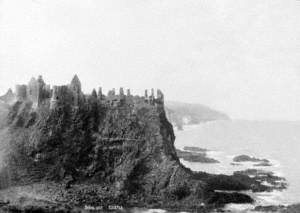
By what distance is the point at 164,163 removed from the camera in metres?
80.2

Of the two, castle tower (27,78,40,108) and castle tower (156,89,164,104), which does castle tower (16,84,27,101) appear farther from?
castle tower (156,89,164,104)

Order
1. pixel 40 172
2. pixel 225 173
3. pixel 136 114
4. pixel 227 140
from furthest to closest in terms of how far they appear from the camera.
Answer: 1. pixel 227 140
2. pixel 225 173
3. pixel 136 114
4. pixel 40 172

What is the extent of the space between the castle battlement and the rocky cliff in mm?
171

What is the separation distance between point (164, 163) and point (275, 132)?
Answer: 8889 centimetres

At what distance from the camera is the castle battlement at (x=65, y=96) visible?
83312 millimetres

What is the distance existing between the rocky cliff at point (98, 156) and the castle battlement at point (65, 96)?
171mm

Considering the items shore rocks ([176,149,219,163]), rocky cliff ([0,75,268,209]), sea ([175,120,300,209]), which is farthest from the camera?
shore rocks ([176,149,219,163])

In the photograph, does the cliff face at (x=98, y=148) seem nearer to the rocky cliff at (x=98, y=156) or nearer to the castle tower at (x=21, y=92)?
the rocky cliff at (x=98, y=156)

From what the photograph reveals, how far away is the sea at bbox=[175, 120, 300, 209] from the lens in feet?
310

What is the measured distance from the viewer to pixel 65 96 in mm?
83688

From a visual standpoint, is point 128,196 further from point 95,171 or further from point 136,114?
point 136,114

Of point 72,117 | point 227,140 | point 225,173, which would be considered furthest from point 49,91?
point 227,140

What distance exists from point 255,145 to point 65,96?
79196 millimetres

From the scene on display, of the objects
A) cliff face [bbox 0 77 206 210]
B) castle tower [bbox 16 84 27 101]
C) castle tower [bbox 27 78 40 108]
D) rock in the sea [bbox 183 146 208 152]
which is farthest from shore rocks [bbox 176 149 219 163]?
castle tower [bbox 16 84 27 101]
